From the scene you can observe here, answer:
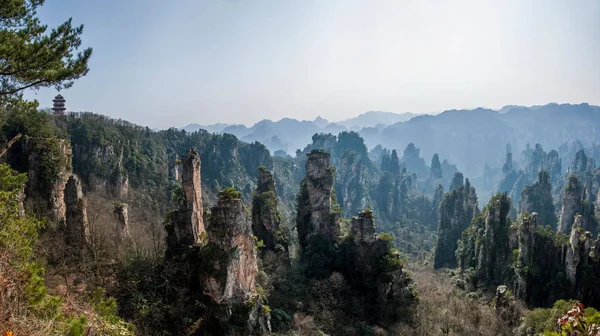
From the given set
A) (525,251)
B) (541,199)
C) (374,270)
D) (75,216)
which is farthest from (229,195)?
(541,199)

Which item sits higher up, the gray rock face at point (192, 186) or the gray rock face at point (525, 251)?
the gray rock face at point (192, 186)

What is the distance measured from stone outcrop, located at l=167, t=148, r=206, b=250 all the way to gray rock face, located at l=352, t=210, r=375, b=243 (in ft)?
41.8

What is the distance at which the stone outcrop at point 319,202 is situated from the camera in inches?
1271

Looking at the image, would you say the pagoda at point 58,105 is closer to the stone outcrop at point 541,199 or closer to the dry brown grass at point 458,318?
the dry brown grass at point 458,318

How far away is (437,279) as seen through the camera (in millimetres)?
45938

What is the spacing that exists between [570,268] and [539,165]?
398ft

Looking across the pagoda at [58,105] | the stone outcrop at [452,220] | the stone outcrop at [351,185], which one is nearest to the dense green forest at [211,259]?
the pagoda at [58,105]

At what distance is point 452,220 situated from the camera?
213 ft

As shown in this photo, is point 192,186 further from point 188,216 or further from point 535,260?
point 535,260

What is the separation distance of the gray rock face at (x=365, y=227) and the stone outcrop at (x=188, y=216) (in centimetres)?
1273

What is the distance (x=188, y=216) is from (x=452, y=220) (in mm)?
55884

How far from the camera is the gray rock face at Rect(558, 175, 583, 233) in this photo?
185 ft

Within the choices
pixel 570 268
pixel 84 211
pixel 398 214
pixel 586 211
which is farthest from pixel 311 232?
pixel 398 214

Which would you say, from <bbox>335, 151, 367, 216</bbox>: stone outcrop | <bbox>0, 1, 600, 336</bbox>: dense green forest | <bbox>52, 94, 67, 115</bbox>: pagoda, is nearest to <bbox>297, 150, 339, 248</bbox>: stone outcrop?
<bbox>0, 1, 600, 336</bbox>: dense green forest
